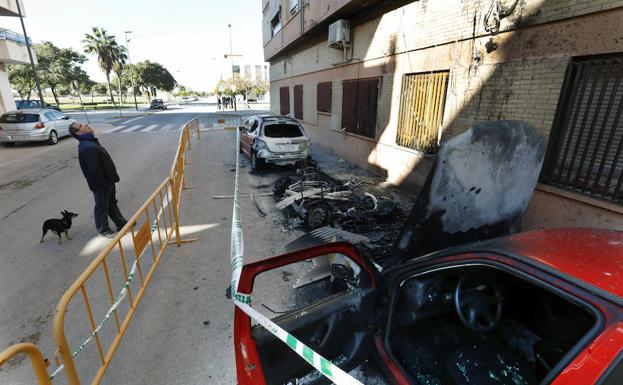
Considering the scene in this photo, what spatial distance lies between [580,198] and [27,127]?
17.8 meters

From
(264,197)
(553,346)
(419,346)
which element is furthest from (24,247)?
(553,346)

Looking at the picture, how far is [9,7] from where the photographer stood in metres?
16.0

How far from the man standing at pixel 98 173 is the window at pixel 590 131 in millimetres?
7038

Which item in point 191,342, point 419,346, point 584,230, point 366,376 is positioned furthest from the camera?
point 191,342

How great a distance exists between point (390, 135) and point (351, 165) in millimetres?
2329

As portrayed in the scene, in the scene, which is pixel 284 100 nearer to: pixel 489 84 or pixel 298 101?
pixel 298 101

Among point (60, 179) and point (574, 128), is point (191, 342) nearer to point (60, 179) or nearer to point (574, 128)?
point (574, 128)

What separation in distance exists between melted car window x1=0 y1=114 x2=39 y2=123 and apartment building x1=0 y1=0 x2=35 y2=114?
541 cm

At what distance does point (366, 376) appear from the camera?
2.58 metres

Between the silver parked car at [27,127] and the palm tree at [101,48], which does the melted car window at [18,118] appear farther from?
the palm tree at [101,48]

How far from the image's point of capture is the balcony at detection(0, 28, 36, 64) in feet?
50.9

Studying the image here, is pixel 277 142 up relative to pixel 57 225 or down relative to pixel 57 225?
up

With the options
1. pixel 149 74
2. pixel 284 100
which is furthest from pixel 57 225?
pixel 149 74

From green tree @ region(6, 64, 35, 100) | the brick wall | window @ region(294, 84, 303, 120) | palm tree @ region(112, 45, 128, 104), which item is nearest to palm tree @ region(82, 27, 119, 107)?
palm tree @ region(112, 45, 128, 104)
